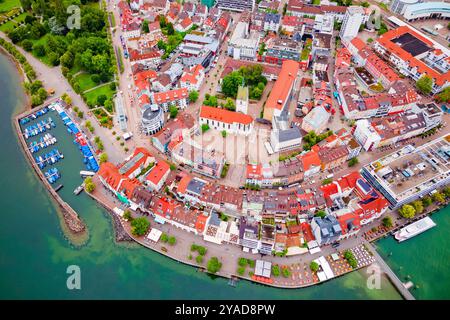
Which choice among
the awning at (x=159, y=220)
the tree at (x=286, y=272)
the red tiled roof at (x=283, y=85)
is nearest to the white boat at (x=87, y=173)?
the awning at (x=159, y=220)

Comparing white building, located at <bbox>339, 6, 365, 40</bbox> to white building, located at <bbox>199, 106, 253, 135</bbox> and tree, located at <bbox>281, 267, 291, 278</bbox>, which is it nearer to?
white building, located at <bbox>199, 106, 253, 135</bbox>

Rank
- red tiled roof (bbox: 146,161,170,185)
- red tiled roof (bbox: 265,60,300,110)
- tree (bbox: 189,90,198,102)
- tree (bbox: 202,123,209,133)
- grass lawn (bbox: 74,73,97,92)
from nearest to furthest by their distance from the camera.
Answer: red tiled roof (bbox: 146,161,170,185) < tree (bbox: 202,123,209,133) < red tiled roof (bbox: 265,60,300,110) < tree (bbox: 189,90,198,102) < grass lawn (bbox: 74,73,97,92)

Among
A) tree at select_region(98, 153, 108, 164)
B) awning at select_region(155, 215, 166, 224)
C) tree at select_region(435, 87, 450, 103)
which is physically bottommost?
awning at select_region(155, 215, 166, 224)

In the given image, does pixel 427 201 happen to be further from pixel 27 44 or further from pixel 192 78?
pixel 27 44

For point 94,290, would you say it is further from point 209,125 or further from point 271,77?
point 271,77

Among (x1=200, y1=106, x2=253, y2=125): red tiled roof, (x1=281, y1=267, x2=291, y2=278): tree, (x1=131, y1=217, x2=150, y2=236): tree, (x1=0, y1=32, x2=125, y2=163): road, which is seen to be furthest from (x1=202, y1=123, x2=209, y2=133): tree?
(x1=281, y1=267, x2=291, y2=278): tree

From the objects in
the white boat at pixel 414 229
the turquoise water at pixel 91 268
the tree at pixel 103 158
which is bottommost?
the turquoise water at pixel 91 268

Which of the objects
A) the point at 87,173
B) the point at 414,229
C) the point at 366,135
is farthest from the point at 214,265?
the point at 366,135

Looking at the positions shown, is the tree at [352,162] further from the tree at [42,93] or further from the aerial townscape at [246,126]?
the tree at [42,93]
